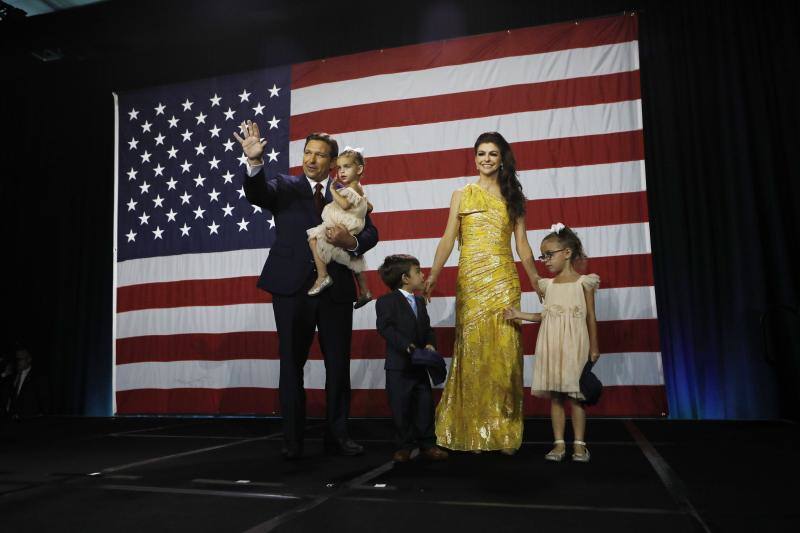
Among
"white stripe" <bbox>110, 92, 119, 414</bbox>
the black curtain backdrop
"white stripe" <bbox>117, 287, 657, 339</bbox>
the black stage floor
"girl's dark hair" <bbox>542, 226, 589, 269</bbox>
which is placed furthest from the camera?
"white stripe" <bbox>110, 92, 119, 414</bbox>

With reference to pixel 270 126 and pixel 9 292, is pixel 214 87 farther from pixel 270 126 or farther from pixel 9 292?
pixel 9 292

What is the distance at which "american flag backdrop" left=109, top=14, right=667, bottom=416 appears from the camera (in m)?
4.03

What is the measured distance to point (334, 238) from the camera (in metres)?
2.41

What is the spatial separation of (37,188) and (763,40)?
253 inches

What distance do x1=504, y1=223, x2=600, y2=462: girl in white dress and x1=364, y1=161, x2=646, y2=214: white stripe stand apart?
1.76 meters

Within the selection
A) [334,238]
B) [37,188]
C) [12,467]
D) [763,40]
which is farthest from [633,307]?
[37,188]

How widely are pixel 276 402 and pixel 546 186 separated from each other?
2642mm

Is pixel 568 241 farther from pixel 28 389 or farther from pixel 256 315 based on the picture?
pixel 28 389

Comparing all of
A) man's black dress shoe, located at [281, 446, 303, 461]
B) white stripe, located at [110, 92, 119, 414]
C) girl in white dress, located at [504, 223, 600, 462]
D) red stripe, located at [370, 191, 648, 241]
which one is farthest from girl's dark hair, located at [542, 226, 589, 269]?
white stripe, located at [110, 92, 119, 414]

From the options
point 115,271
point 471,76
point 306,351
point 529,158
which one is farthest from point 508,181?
point 115,271

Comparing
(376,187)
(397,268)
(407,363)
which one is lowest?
(407,363)

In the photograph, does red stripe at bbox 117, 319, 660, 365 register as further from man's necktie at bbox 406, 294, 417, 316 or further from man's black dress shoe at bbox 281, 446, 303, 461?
man's black dress shoe at bbox 281, 446, 303, 461

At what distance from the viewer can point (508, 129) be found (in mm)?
4277

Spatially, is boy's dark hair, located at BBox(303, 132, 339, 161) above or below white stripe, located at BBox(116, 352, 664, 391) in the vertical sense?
above
